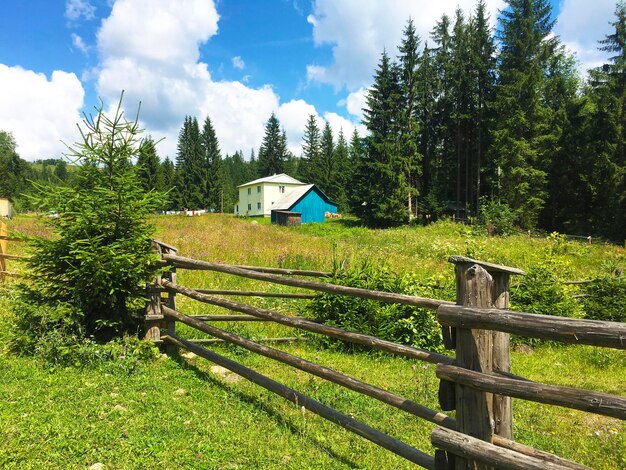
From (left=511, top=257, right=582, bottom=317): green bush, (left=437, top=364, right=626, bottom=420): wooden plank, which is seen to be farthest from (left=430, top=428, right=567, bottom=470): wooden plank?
(left=511, top=257, right=582, bottom=317): green bush

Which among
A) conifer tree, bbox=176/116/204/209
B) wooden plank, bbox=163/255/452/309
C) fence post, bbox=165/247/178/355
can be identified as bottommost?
fence post, bbox=165/247/178/355

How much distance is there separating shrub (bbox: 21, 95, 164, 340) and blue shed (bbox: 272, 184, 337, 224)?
41859mm

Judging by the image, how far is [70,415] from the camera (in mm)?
3928

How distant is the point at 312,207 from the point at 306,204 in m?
1.13

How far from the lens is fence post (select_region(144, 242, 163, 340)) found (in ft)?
19.4

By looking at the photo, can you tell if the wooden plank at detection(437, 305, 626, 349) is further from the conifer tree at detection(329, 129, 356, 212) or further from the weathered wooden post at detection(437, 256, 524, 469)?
the conifer tree at detection(329, 129, 356, 212)

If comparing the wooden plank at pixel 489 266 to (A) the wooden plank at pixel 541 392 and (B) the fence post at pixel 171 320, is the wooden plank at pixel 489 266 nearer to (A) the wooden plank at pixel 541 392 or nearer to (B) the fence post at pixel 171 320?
(A) the wooden plank at pixel 541 392

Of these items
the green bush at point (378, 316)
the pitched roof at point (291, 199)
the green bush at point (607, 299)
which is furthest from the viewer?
the pitched roof at point (291, 199)

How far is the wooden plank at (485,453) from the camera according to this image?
216 centimetres

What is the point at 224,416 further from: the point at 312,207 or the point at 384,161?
the point at 312,207

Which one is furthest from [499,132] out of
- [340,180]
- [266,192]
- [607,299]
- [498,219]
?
[340,180]

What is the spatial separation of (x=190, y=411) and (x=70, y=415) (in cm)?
112

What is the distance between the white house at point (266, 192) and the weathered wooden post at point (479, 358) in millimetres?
56912

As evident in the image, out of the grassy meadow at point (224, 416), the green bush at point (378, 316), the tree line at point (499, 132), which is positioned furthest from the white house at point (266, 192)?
the grassy meadow at point (224, 416)
